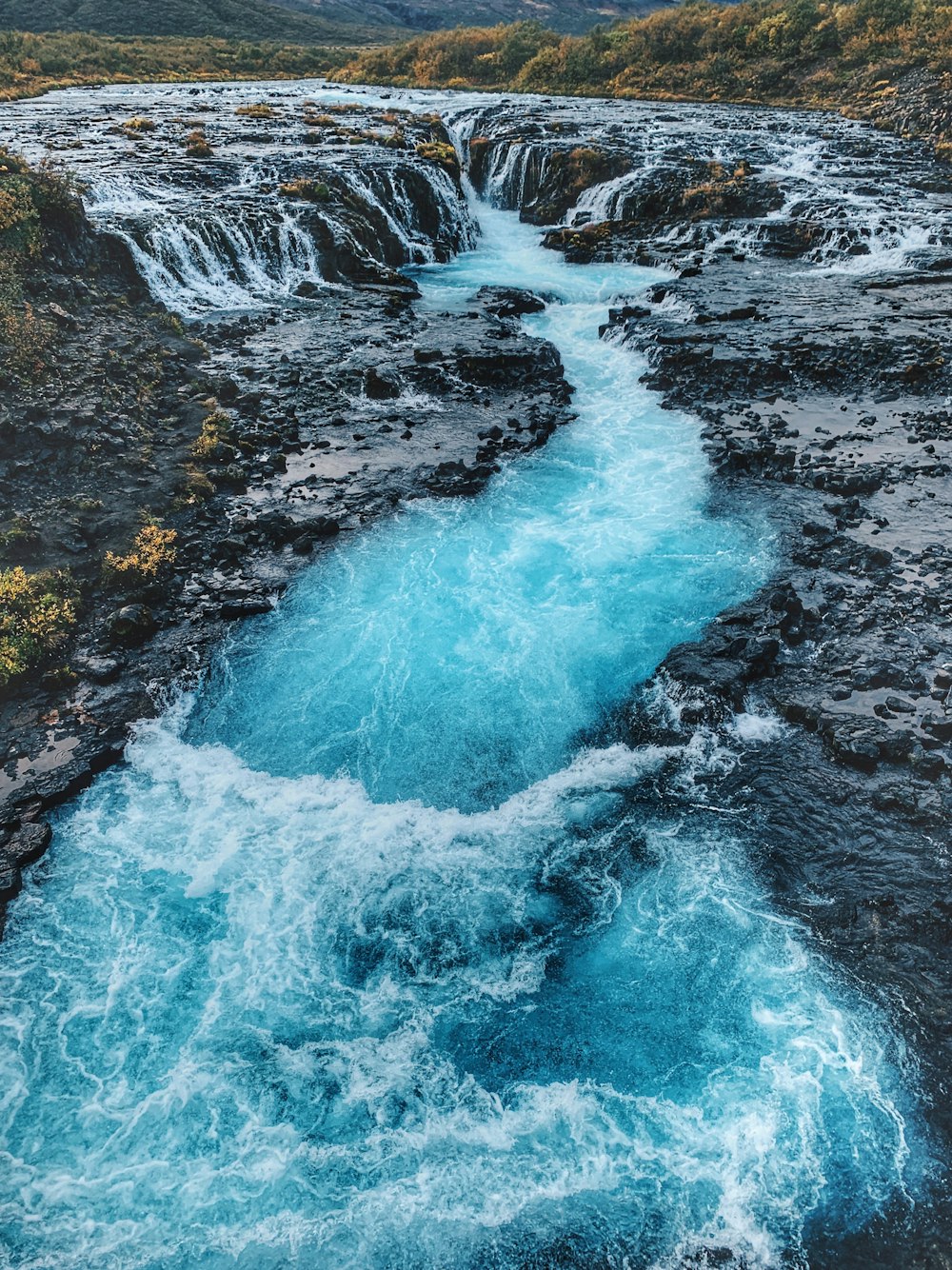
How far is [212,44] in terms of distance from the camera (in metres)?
95.3

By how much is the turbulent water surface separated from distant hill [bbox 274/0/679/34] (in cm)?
18654

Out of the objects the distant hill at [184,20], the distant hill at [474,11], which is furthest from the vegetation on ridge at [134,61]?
the distant hill at [474,11]

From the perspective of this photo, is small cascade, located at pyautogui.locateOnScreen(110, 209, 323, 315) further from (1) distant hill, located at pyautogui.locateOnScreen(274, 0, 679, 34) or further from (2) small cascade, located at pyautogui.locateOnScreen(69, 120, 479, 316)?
(1) distant hill, located at pyautogui.locateOnScreen(274, 0, 679, 34)

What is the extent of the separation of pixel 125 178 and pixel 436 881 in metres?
38.9

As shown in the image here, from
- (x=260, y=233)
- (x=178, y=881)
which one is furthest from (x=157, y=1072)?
(x=260, y=233)

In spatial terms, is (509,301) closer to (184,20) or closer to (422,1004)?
(422,1004)

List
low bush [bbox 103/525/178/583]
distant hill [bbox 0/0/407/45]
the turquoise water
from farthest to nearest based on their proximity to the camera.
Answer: distant hill [bbox 0/0/407/45]
low bush [bbox 103/525/178/583]
the turquoise water

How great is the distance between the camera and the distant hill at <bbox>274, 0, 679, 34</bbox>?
155m

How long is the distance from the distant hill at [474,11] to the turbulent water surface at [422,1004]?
18654cm

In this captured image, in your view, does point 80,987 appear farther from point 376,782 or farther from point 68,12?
point 68,12

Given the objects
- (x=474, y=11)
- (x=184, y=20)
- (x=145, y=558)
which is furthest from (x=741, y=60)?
(x=474, y=11)

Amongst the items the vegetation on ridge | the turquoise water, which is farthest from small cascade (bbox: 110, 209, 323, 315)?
the vegetation on ridge

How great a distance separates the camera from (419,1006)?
10414 mm

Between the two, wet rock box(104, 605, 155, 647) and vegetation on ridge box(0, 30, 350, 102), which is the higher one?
vegetation on ridge box(0, 30, 350, 102)
